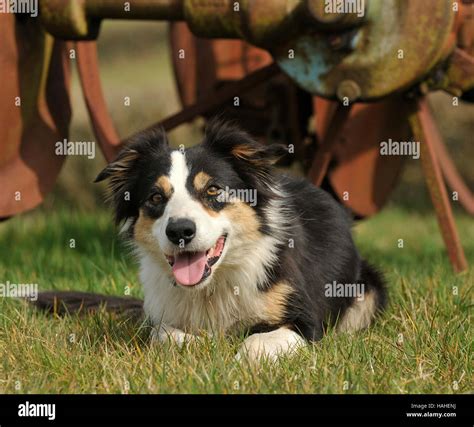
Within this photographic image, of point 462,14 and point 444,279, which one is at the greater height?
point 462,14

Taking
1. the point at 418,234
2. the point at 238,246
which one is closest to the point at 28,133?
the point at 238,246

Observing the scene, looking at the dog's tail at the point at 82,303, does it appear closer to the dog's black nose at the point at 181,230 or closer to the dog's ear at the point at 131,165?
the dog's ear at the point at 131,165

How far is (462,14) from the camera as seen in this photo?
5609 mm

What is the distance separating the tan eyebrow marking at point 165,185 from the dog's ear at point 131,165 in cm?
26

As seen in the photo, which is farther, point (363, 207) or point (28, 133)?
point (363, 207)

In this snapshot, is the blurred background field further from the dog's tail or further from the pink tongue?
the pink tongue

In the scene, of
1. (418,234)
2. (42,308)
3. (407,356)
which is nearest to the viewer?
(407,356)

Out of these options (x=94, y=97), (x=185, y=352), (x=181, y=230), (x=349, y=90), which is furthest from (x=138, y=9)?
(x=185, y=352)

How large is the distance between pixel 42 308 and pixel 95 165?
5.60 meters

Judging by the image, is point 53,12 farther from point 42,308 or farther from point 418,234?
point 418,234

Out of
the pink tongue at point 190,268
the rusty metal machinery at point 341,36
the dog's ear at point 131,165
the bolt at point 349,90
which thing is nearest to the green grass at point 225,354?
the pink tongue at point 190,268

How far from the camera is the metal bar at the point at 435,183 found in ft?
19.6

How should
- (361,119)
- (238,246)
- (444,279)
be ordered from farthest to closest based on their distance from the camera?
(361,119)
(444,279)
(238,246)

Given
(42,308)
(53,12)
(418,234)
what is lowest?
(418,234)
